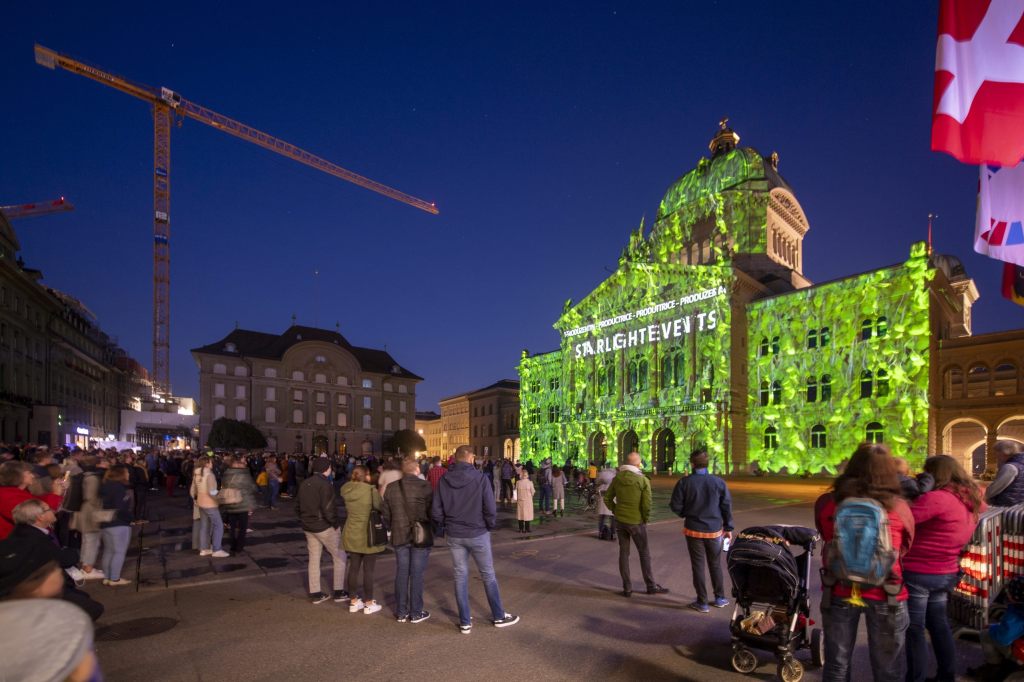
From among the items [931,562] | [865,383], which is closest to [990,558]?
[931,562]

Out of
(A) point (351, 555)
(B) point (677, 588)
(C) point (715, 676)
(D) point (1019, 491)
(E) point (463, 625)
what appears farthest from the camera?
(B) point (677, 588)

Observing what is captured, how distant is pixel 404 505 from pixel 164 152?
331 feet

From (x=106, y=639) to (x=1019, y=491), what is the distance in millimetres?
9956

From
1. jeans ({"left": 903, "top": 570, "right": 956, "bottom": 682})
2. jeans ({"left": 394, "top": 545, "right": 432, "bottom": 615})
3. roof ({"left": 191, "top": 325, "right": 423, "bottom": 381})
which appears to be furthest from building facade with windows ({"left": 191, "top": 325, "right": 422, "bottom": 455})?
jeans ({"left": 903, "top": 570, "right": 956, "bottom": 682})

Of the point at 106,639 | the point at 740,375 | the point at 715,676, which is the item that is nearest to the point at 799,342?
the point at 740,375

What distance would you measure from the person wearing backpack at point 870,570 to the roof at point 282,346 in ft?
242

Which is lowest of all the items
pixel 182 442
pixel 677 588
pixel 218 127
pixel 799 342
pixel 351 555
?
pixel 182 442

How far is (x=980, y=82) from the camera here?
4.54m

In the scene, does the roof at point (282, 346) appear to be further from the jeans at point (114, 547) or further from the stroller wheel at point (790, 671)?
the stroller wheel at point (790, 671)

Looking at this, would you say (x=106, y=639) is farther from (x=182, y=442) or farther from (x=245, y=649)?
(x=182, y=442)

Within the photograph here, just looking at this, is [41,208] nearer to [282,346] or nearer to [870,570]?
[282,346]

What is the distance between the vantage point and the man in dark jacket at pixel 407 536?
7.09 meters

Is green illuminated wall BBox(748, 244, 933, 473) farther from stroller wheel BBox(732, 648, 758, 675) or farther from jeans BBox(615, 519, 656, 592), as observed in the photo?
stroller wheel BBox(732, 648, 758, 675)

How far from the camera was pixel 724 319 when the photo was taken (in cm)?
4075
